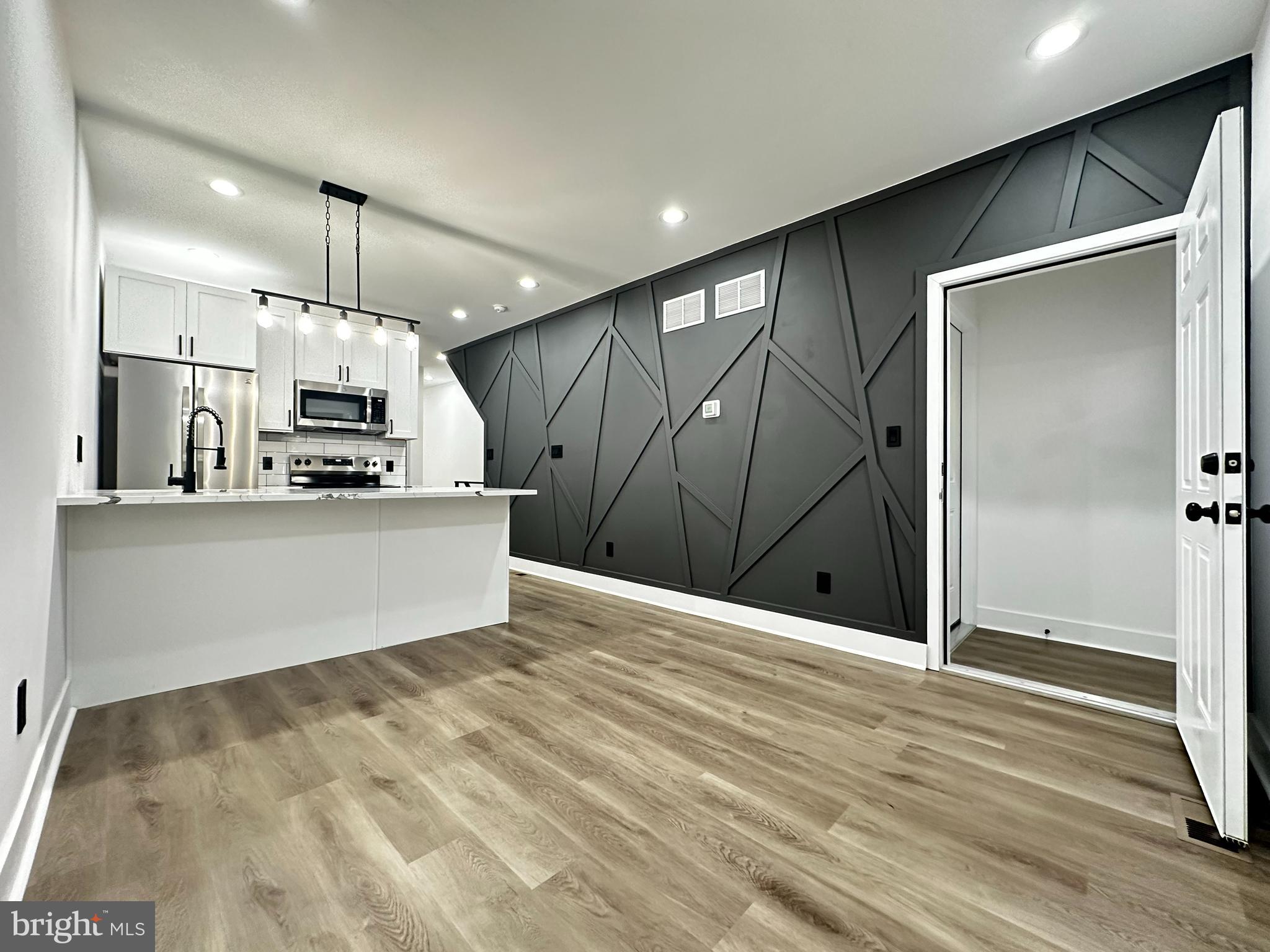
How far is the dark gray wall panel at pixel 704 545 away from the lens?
165 inches

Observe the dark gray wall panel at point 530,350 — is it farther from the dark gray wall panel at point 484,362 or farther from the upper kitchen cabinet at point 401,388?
the upper kitchen cabinet at point 401,388

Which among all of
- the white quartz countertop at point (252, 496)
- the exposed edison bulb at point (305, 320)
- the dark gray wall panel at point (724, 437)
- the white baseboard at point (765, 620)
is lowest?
the white baseboard at point (765, 620)

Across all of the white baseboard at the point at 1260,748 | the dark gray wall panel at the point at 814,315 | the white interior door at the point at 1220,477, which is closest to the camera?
the white interior door at the point at 1220,477

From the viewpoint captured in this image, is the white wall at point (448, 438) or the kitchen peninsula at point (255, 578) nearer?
the kitchen peninsula at point (255, 578)

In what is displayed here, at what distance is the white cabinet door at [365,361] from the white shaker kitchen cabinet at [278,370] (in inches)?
19.0

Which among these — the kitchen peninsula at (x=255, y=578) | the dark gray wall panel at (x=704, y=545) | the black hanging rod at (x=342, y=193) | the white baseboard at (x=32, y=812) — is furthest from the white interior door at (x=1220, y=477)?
the black hanging rod at (x=342, y=193)

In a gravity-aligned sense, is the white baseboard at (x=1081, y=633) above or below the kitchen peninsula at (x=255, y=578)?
below

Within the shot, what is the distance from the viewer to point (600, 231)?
3.91 metres

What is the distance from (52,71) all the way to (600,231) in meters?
2.70

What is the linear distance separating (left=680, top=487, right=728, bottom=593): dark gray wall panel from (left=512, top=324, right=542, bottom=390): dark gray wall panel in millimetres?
2539

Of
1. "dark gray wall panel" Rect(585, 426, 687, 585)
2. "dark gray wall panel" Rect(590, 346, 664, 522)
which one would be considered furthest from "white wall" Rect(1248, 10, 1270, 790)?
"dark gray wall panel" Rect(590, 346, 664, 522)

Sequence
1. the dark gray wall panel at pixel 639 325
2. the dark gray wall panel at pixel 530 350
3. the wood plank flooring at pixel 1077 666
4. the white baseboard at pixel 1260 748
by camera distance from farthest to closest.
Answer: the dark gray wall panel at pixel 530 350 → the dark gray wall panel at pixel 639 325 → the wood plank flooring at pixel 1077 666 → the white baseboard at pixel 1260 748

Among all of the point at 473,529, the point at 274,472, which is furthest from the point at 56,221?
the point at 274,472

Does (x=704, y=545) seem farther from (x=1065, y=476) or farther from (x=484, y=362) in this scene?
(x=484, y=362)
